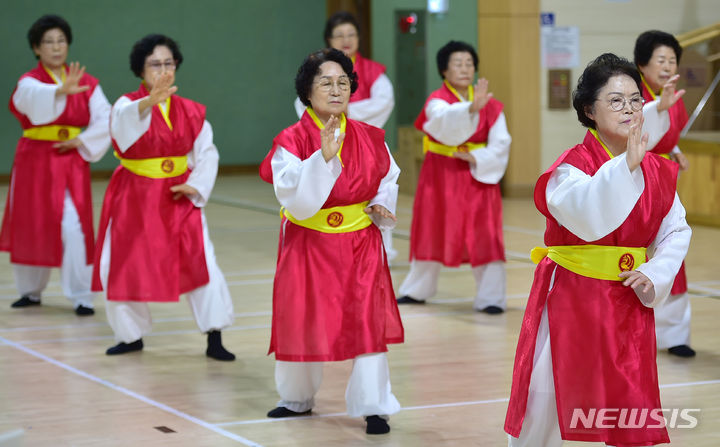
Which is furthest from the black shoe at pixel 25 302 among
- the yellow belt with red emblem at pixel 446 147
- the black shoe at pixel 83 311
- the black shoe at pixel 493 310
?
the black shoe at pixel 493 310

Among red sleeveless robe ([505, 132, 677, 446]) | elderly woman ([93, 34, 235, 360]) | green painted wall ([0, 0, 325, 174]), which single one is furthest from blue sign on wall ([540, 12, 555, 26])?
red sleeveless robe ([505, 132, 677, 446])

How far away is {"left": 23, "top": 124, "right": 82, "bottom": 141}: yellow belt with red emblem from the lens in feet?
22.5

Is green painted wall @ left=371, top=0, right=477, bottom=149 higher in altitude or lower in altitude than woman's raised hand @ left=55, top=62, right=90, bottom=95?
higher

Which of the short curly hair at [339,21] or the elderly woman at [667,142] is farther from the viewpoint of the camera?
the short curly hair at [339,21]

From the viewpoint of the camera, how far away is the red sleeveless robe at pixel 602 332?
3.37 metres

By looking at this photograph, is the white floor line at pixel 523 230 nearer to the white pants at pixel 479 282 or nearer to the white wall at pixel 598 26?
the white wall at pixel 598 26

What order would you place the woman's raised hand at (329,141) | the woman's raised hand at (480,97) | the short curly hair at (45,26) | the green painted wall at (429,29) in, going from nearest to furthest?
the woman's raised hand at (329,141) < the woman's raised hand at (480,97) < the short curly hair at (45,26) < the green painted wall at (429,29)

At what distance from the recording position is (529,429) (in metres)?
3.43

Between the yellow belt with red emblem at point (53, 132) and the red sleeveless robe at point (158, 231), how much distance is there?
54.3 inches

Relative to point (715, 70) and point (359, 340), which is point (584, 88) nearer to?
point (359, 340)

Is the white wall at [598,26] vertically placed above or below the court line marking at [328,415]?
above

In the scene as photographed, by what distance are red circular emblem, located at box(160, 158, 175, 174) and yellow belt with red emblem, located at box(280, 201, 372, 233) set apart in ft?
4.91

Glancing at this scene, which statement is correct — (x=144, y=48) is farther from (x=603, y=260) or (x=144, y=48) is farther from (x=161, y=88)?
(x=603, y=260)

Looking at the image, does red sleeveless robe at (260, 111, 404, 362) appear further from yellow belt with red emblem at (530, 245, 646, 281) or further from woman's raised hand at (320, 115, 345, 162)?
yellow belt with red emblem at (530, 245, 646, 281)
